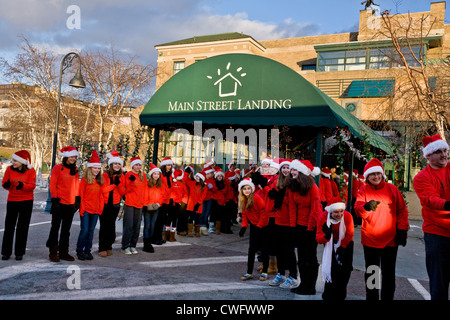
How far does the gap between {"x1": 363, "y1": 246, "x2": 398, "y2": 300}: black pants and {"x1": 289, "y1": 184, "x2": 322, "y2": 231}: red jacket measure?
3.30 feet

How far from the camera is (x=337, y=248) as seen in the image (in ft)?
14.5

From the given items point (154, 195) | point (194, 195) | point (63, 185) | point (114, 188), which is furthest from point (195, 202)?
point (63, 185)

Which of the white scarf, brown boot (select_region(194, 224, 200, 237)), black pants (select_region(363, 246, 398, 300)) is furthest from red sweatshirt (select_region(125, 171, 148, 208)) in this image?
→ black pants (select_region(363, 246, 398, 300))

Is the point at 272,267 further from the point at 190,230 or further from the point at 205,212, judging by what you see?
the point at 205,212

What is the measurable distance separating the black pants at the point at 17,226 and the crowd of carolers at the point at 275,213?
0.05 ft

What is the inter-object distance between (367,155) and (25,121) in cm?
2732

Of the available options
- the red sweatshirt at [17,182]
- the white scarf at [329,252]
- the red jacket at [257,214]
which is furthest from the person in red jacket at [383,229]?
the red sweatshirt at [17,182]

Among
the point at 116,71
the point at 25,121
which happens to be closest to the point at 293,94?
the point at 116,71

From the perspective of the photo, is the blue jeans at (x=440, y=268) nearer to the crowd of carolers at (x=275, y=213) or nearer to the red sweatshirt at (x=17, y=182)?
the crowd of carolers at (x=275, y=213)

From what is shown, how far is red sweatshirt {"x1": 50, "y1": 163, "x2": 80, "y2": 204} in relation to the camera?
617cm

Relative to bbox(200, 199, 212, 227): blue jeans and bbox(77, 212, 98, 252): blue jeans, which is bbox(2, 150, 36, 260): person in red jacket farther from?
bbox(200, 199, 212, 227): blue jeans

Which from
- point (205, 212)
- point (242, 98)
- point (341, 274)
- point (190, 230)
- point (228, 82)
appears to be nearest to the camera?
point (341, 274)

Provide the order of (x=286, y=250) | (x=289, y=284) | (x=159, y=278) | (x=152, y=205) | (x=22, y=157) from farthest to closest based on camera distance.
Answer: (x=152, y=205) → (x=22, y=157) → (x=286, y=250) → (x=159, y=278) → (x=289, y=284)

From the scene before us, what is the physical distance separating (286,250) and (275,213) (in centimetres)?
65
